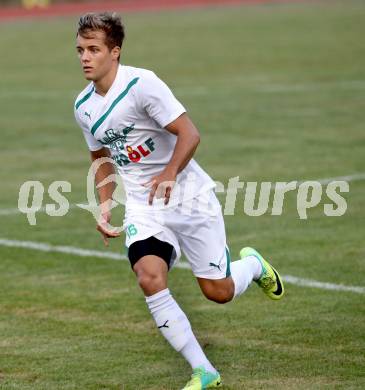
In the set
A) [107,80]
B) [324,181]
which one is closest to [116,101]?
[107,80]

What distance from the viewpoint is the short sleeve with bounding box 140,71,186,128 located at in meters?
6.86

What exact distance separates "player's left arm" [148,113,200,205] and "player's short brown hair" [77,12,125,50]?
620mm

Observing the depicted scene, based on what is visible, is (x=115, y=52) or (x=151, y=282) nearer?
(x=151, y=282)

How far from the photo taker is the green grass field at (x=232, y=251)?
732 cm

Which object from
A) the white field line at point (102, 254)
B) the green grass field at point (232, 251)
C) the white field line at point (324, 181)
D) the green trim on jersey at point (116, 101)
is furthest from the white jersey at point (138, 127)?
the white field line at point (324, 181)

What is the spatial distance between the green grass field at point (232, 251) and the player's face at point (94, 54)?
1839mm

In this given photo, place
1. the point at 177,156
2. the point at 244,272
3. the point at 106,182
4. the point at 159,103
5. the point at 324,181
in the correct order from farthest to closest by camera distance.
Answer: the point at 324,181 < the point at 244,272 < the point at 106,182 < the point at 159,103 < the point at 177,156

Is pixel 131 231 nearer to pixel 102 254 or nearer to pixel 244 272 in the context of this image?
pixel 244 272

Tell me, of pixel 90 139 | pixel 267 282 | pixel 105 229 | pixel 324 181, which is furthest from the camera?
pixel 324 181

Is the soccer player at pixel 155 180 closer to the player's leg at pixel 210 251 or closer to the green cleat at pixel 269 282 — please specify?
the player's leg at pixel 210 251

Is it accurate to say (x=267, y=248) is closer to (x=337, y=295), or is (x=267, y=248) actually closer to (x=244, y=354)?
(x=337, y=295)

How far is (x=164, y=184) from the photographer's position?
661 centimetres

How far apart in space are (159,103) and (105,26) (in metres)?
0.56

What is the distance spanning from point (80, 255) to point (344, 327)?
131 inches
